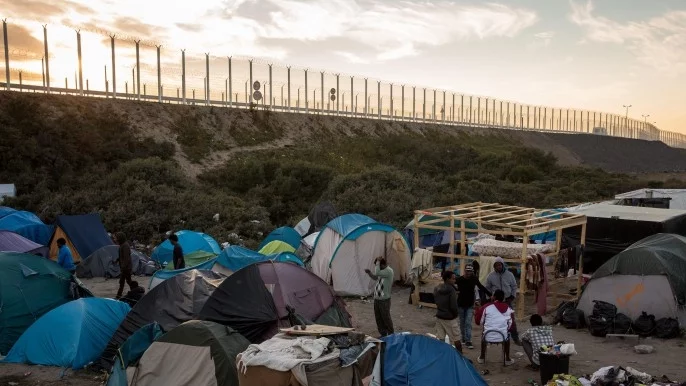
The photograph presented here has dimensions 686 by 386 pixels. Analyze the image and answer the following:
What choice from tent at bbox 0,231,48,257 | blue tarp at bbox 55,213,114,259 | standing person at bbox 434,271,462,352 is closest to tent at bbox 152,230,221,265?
blue tarp at bbox 55,213,114,259

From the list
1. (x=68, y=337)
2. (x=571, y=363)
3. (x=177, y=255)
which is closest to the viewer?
(x=571, y=363)

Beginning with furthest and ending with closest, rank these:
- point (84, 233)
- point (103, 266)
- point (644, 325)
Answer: point (84, 233), point (103, 266), point (644, 325)

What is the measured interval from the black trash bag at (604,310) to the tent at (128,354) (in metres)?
8.27

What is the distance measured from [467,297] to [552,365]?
208cm

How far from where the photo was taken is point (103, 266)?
1709cm

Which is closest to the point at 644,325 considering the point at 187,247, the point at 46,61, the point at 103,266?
the point at 187,247

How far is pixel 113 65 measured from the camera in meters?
44.6

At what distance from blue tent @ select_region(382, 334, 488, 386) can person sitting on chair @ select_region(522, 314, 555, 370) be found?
1.81m

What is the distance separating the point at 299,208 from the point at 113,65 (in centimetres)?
2327

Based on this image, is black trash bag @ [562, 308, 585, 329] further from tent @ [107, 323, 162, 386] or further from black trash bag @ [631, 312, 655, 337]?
tent @ [107, 323, 162, 386]

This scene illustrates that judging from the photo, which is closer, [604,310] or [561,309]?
[604,310]

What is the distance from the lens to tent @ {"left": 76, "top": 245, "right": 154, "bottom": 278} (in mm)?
17031

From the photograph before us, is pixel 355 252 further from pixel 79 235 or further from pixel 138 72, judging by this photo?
pixel 138 72

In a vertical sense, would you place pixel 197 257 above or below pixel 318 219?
below
